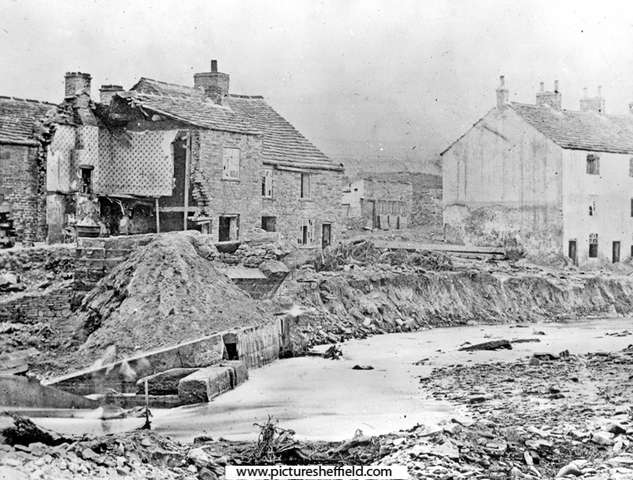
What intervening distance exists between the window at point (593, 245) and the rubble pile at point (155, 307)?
22.4m

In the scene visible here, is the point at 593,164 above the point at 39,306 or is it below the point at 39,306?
above

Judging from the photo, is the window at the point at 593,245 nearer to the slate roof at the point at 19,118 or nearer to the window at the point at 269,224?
the window at the point at 269,224

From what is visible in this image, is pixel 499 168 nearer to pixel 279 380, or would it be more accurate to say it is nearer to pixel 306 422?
pixel 279 380

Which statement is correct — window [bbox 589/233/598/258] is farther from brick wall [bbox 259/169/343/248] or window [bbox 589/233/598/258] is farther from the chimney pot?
brick wall [bbox 259/169/343/248]

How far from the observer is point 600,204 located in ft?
129

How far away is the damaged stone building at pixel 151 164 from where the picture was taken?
99.0 ft

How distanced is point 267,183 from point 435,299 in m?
8.33

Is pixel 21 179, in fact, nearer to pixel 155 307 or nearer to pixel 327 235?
pixel 327 235

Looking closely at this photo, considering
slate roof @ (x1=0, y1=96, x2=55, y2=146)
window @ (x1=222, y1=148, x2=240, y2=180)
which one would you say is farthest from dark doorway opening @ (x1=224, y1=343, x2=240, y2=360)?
slate roof @ (x1=0, y1=96, x2=55, y2=146)

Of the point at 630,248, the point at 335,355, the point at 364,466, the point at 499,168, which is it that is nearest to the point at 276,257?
the point at 335,355

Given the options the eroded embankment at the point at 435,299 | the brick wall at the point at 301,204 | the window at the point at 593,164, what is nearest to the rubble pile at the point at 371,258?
the eroded embankment at the point at 435,299

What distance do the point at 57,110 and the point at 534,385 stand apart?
2136cm

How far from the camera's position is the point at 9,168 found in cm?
2972

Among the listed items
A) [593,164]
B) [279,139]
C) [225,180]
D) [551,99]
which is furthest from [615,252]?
[225,180]
